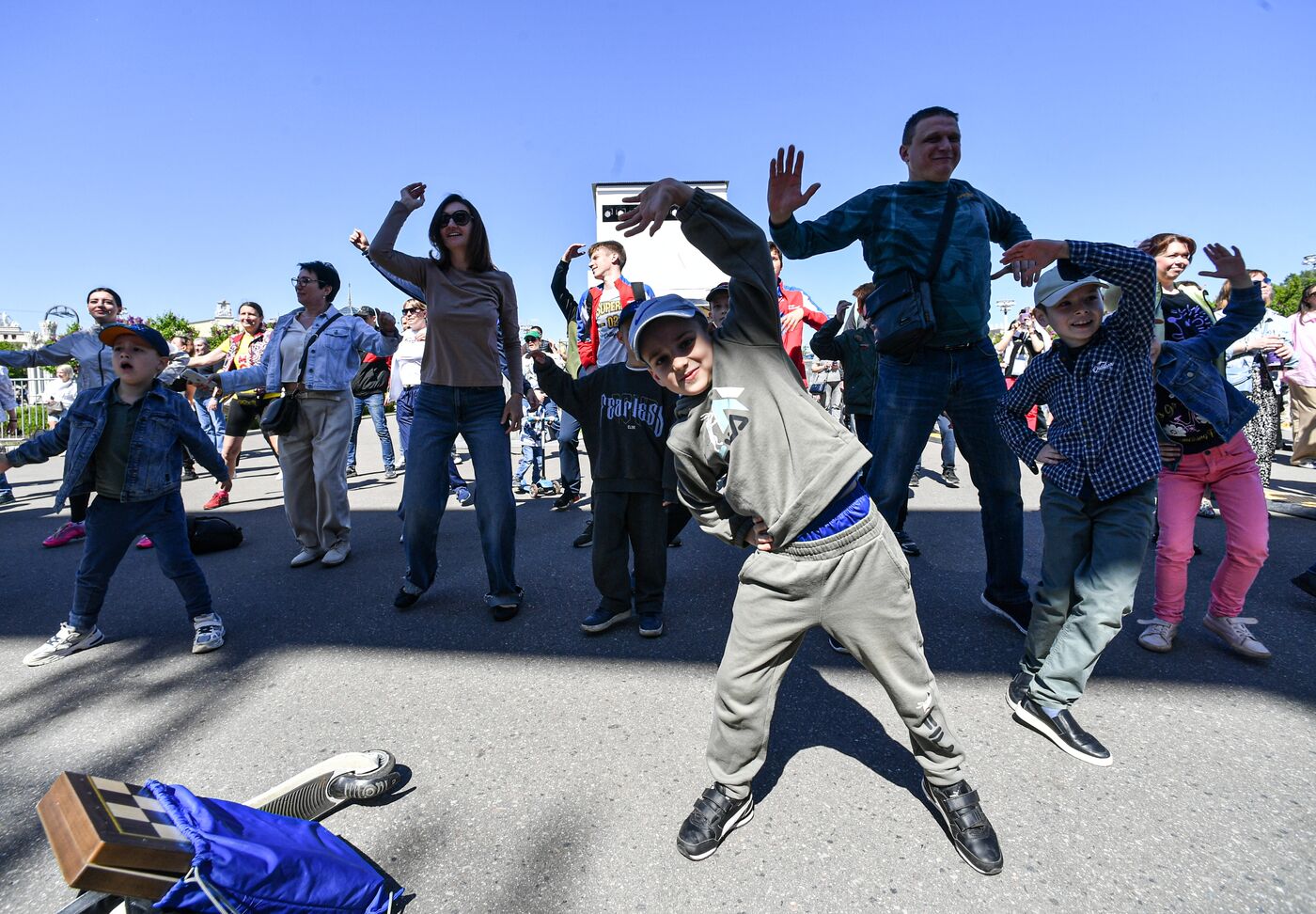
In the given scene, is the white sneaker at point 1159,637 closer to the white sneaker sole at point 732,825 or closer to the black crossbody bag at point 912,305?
the black crossbody bag at point 912,305

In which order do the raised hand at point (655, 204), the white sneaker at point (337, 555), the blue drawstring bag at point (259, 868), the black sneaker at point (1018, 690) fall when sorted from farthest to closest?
the white sneaker at point (337, 555) < the black sneaker at point (1018, 690) < the raised hand at point (655, 204) < the blue drawstring bag at point (259, 868)

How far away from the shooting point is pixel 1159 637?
3.26m

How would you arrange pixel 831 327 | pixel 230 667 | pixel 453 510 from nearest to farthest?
pixel 230 667 < pixel 831 327 < pixel 453 510

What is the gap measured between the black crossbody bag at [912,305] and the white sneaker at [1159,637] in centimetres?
176

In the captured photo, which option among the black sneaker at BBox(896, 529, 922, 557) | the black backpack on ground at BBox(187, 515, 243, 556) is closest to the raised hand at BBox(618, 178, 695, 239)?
the black sneaker at BBox(896, 529, 922, 557)

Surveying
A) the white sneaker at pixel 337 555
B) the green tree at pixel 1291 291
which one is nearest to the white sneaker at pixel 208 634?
the white sneaker at pixel 337 555

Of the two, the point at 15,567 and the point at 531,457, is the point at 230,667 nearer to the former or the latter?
the point at 15,567

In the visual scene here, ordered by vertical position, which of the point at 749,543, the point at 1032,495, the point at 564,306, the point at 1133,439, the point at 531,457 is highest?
the point at 564,306

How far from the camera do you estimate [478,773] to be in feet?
7.97

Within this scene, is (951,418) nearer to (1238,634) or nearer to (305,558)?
(1238,634)

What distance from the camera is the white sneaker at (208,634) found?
3498mm

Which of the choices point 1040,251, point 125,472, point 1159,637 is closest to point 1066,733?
point 1159,637

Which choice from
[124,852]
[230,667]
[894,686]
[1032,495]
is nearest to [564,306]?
[230,667]

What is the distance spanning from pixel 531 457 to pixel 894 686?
248 inches
